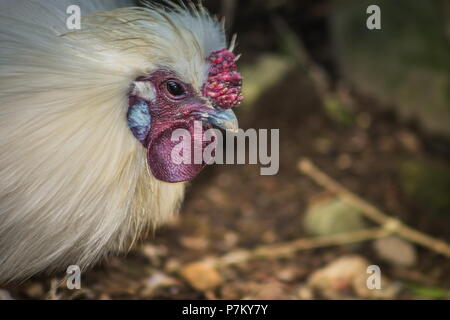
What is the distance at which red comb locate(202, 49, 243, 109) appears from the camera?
2100 millimetres

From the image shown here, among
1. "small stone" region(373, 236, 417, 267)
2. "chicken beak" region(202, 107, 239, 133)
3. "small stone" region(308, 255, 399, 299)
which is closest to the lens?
"chicken beak" region(202, 107, 239, 133)

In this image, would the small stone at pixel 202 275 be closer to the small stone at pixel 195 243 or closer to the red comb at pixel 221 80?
the small stone at pixel 195 243

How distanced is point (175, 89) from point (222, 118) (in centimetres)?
23

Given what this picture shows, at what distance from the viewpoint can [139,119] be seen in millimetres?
2035

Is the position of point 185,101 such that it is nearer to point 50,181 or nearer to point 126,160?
point 126,160

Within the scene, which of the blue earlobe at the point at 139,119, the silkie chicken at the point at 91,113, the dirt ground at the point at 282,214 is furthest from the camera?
the dirt ground at the point at 282,214

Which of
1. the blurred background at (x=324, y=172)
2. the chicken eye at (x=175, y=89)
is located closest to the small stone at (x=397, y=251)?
the blurred background at (x=324, y=172)

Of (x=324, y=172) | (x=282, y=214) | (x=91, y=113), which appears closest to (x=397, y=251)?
(x=282, y=214)

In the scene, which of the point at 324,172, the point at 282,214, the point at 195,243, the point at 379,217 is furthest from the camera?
the point at 324,172

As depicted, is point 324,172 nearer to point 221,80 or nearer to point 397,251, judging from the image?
point 397,251

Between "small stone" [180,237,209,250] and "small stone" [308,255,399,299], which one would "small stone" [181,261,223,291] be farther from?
"small stone" [308,255,399,299]

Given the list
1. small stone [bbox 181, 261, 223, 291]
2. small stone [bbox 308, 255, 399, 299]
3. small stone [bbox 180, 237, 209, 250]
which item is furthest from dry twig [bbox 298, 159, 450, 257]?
small stone [bbox 181, 261, 223, 291]

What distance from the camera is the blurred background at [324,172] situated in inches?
127

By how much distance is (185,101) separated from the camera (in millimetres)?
2117
